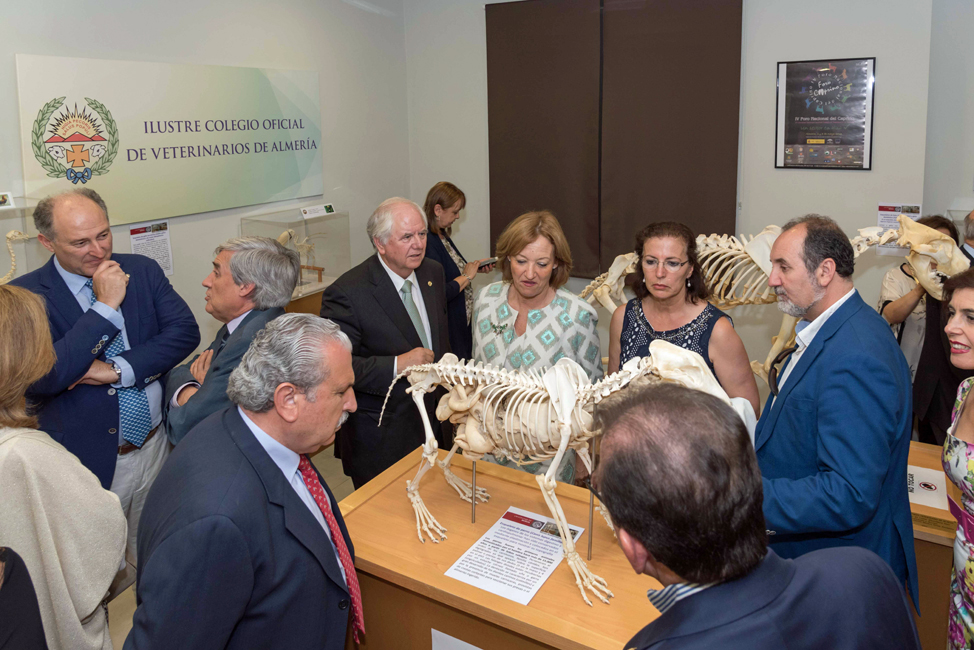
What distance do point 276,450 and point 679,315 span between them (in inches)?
64.0

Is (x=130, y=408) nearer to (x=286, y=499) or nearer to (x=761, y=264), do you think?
(x=286, y=499)

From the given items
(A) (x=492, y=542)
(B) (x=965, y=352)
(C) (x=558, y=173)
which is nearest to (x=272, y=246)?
(A) (x=492, y=542)

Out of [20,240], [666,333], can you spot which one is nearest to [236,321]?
[666,333]

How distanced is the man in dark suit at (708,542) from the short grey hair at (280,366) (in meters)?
0.77

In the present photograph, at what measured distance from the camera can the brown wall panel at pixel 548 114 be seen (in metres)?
5.48

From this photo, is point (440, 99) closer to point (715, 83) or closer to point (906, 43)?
point (715, 83)

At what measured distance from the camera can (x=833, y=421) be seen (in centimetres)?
179

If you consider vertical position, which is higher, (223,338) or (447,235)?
(447,235)

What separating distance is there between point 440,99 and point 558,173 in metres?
1.30

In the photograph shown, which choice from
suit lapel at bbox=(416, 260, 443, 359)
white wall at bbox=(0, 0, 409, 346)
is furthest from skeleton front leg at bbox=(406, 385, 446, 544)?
white wall at bbox=(0, 0, 409, 346)

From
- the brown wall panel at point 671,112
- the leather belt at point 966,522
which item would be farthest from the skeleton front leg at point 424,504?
the brown wall panel at point 671,112

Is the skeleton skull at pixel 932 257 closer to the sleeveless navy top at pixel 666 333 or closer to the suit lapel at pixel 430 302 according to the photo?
the sleeveless navy top at pixel 666 333

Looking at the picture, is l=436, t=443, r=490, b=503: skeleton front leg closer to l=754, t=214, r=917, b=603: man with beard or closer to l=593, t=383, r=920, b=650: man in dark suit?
l=754, t=214, r=917, b=603: man with beard

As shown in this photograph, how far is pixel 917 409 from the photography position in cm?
350
